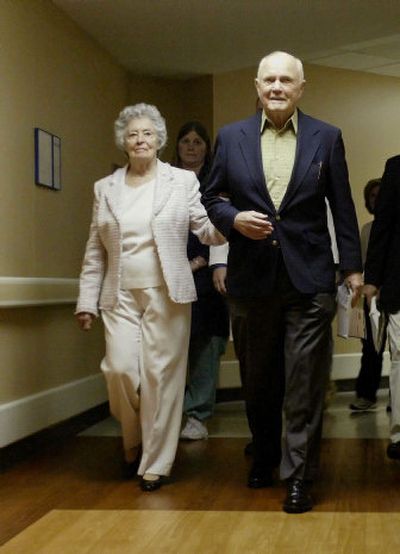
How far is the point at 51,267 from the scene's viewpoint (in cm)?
441

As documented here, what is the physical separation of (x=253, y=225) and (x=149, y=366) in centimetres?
75

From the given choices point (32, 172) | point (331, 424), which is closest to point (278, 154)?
point (32, 172)

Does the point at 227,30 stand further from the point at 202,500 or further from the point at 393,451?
the point at 202,500

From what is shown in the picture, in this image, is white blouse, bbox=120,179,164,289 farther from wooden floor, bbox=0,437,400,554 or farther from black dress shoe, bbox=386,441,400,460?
black dress shoe, bbox=386,441,400,460

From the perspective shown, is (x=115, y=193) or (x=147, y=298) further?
(x=115, y=193)

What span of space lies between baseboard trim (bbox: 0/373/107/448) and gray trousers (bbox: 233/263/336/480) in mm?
1153

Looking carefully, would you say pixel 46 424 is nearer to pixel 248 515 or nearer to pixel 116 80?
pixel 248 515

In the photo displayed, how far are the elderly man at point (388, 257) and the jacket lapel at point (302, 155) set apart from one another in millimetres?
679

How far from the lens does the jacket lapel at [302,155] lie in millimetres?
2918

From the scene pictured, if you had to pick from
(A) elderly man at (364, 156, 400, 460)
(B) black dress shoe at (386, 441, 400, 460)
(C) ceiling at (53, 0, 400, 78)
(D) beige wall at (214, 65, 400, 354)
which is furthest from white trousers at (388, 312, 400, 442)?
(D) beige wall at (214, 65, 400, 354)

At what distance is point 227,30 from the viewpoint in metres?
5.01

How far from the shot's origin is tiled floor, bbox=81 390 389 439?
441 cm

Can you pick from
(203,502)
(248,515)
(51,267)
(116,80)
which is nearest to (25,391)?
(51,267)

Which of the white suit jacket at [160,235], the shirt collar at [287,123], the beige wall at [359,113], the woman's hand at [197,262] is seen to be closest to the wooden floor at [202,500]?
the white suit jacket at [160,235]
